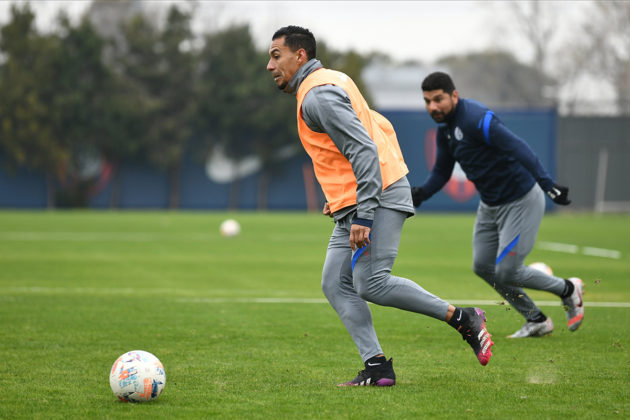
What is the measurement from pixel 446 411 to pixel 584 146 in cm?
3442

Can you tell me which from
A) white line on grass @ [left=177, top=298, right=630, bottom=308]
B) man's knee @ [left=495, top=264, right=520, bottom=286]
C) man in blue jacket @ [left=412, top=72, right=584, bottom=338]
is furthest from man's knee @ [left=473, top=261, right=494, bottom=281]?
white line on grass @ [left=177, top=298, right=630, bottom=308]

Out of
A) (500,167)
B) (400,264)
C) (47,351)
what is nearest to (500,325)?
(500,167)

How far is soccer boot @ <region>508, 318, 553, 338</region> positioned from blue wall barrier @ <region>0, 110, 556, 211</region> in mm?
→ 29261

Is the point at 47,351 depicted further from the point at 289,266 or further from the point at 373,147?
the point at 289,266

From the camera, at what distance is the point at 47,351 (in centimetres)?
685

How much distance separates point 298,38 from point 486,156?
2635mm

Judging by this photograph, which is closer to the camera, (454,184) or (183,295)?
(183,295)

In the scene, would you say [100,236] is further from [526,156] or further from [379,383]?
[379,383]

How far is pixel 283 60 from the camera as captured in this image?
215 inches

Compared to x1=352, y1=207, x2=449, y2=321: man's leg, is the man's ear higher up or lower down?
higher up

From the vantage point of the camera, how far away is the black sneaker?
5566mm

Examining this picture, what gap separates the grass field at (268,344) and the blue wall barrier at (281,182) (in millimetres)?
22488

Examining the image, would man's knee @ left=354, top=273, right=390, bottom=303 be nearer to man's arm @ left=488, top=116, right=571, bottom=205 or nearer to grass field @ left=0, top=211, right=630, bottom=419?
grass field @ left=0, top=211, right=630, bottom=419

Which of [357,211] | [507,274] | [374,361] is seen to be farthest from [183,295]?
[357,211]
